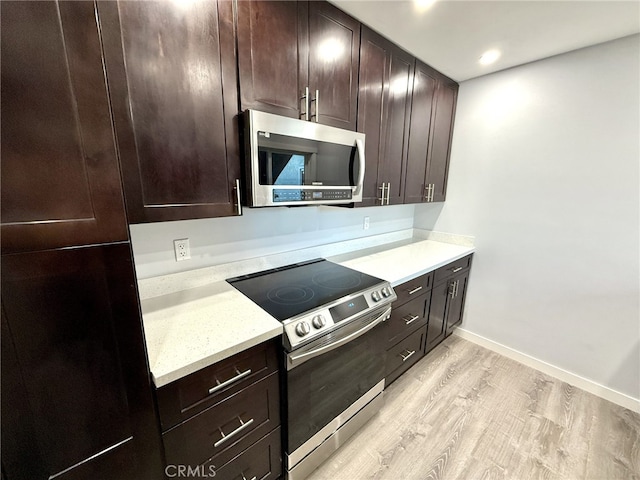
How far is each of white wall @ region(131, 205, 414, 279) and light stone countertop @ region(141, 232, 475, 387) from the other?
6.8 inches

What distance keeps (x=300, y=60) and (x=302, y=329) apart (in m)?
1.28

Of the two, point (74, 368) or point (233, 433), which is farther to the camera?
point (233, 433)

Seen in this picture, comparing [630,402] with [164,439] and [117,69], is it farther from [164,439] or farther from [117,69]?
[117,69]

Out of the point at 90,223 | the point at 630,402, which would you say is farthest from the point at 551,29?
the point at 630,402

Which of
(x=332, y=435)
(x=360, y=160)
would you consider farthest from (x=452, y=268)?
(x=332, y=435)

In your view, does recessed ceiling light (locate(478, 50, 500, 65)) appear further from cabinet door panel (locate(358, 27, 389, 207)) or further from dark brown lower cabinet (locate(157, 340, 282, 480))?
dark brown lower cabinet (locate(157, 340, 282, 480))

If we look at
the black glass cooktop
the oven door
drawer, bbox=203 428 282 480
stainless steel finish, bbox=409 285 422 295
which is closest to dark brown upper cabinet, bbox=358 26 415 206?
the black glass cooktop

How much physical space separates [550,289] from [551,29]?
1787 mm

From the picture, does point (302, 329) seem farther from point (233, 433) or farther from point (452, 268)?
point (452, 268)

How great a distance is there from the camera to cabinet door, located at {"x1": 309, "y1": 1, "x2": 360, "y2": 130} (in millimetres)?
1268

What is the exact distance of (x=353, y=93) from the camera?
149 cm

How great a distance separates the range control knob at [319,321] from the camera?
110 cm

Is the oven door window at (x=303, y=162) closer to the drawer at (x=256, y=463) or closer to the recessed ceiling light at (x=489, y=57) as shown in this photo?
the drawer at (x=256, y=463)

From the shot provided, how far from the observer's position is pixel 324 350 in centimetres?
115
